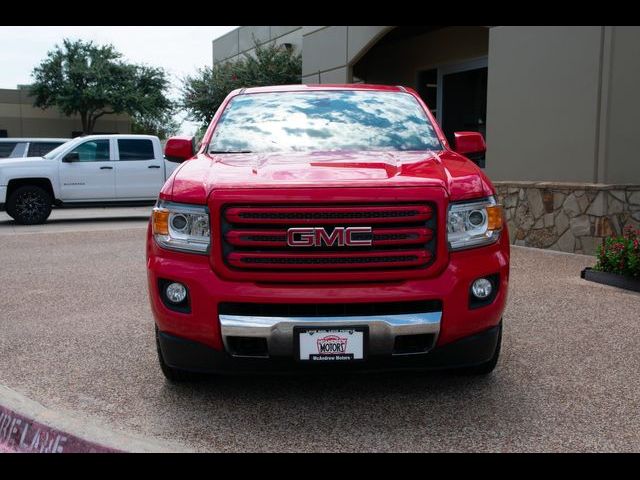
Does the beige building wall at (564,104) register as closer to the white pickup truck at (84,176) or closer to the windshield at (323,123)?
the windshield at (323,123)

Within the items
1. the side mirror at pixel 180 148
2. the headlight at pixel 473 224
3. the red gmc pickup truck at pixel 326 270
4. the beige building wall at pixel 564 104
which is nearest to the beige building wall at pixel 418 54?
the beige building wall at pixel 564 104

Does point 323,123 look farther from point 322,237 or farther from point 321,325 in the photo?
point 321,325

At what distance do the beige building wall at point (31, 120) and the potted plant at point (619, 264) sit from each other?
38417mm

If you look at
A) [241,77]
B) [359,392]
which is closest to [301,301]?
[359,392]

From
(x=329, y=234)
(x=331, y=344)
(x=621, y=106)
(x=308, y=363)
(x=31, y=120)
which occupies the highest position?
(x=31, y=120)

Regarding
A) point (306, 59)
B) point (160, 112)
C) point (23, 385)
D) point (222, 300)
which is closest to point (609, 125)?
point (222, 300)

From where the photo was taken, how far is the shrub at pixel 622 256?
7.07m

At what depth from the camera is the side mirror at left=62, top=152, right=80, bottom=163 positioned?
15.2 metres

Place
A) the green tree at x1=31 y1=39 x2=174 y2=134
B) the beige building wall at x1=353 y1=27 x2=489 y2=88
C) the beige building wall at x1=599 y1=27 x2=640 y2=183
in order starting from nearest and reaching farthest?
1. the beige building wall at x1=599 y1=27 x2=640 y2=183
2. the beige building wall at x1=353 y1=27 x2=489 y2=88
3. the green tree at x1=31 y1=39 x2=174 y2=134

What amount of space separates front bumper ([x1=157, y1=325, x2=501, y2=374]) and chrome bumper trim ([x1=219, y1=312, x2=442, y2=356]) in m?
0.09

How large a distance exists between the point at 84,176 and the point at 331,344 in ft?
43.3

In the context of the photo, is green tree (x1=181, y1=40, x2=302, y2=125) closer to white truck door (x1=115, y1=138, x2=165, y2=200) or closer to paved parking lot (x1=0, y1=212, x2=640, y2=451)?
white truck door (x1=115, y1=138, x2=165, y2=200)

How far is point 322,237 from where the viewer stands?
3529 millimetres

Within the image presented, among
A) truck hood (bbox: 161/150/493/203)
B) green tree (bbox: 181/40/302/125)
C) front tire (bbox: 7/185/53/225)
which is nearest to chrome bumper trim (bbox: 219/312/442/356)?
truck hood (bbox: 161/150/493/203)
